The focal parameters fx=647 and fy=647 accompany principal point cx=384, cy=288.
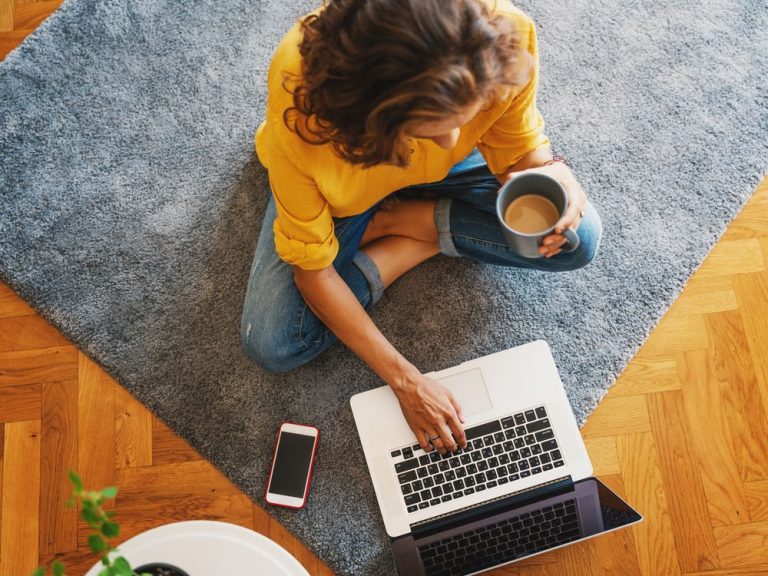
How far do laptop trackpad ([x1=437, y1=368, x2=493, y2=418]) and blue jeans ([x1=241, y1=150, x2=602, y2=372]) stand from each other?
0.69ft

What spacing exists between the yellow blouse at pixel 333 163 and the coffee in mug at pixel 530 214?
13cm

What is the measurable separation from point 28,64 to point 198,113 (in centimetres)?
39

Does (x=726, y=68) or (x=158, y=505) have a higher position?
(x=726, y=68)

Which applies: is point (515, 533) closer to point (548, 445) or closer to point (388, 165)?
point (548, 445)

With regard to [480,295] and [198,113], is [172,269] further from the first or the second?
[480,295]

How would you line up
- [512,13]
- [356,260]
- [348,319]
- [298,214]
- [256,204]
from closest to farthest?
[512,13]
[298,214]
[348,319]
[356,260]
[256,204]

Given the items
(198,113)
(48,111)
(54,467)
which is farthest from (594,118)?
(54,467)

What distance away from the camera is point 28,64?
138cm

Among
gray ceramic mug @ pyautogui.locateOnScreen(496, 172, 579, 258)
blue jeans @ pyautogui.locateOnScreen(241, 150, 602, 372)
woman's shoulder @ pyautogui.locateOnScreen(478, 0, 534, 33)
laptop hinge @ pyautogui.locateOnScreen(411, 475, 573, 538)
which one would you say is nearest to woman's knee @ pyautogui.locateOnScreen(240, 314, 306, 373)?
blue jeans @ pyautogui.locateOnScreen(241, 150, 602, 372)

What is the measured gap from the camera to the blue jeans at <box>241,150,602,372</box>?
1112 mm

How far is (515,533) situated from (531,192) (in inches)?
23.1

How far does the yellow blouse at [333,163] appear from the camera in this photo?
0.82 meters

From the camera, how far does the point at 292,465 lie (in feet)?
3.92

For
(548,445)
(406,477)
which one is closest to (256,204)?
(406,477)
